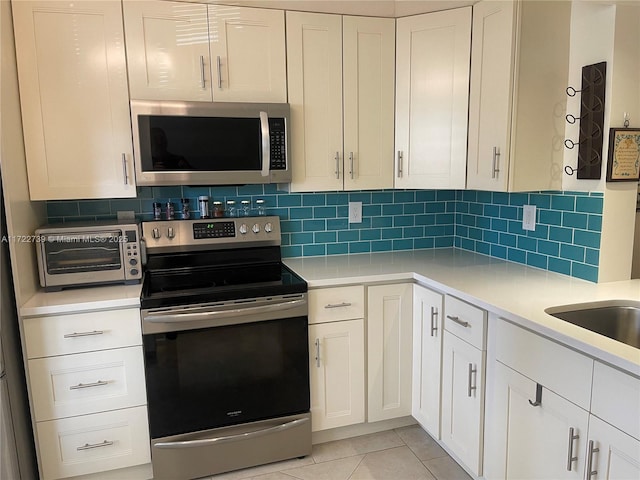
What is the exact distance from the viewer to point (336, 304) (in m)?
2.25

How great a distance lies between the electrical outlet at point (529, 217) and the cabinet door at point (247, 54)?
4.52 feet

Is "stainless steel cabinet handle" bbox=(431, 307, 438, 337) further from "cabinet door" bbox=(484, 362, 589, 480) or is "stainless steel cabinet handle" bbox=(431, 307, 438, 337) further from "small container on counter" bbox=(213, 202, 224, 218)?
"small container on counter" bbox=(213, 202, 224, 218)

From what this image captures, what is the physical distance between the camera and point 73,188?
2070 mm

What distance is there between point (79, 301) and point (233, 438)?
0.92 metres

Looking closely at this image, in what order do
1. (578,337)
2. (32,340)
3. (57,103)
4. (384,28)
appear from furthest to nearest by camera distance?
(384,28), (57,103), (32,340), (578,337)

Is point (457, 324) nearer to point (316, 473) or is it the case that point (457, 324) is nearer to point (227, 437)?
point (316, 473)

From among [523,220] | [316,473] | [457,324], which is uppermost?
[523,220]

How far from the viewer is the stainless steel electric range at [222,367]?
1.98 metres

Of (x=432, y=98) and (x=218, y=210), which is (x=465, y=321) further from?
(x=218, y=210)

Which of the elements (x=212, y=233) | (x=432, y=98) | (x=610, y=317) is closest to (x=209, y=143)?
(x=212, y=233)

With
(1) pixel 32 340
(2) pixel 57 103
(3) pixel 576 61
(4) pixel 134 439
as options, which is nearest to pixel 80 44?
(2) pixel 57 103

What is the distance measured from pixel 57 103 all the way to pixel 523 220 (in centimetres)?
231

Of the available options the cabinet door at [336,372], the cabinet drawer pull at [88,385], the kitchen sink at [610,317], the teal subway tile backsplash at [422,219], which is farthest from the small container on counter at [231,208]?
the kitchen sink at [610,317]

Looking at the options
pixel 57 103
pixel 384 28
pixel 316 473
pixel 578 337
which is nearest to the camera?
pixel 578 337
